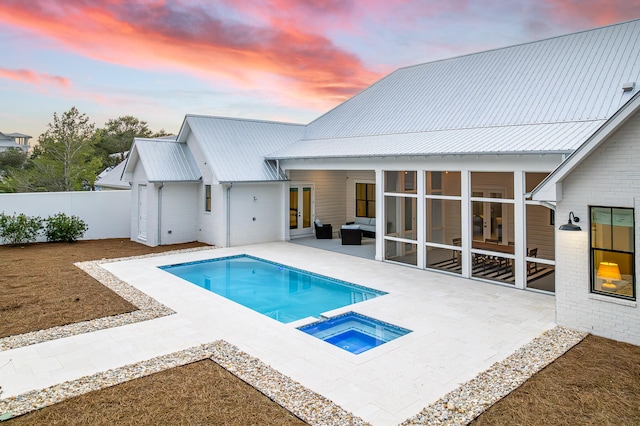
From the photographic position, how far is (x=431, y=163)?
1132 centimetres

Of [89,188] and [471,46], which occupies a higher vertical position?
[471,46]

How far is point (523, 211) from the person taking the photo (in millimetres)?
9625

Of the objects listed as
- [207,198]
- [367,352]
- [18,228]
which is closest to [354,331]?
[367,352]

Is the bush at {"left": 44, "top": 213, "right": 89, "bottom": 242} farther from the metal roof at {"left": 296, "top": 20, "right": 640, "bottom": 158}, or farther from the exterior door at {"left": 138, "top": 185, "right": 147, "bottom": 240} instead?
the metal roof at {"left": 296, "top": 20, "right": 640, "bottom": 158}

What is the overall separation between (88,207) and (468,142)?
50.6 feet

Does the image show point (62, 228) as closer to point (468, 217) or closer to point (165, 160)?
point (165, 160)

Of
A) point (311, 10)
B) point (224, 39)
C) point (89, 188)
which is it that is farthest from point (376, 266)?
point (89, 188)

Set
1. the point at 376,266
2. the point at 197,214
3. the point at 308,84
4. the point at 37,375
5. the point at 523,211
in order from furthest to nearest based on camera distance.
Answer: the point at 308,84
the point at 197,214
the point at 376,266
the point at 523,211
the point at 37,375

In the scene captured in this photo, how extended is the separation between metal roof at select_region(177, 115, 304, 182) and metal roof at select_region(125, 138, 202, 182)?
0.76 m

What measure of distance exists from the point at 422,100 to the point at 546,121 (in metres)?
5.38

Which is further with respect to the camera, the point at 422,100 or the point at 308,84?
the point at 308,84

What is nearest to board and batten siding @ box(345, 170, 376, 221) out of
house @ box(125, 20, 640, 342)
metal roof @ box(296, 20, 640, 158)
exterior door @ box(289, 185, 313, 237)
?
house @ box(125, 20, 640, 342)

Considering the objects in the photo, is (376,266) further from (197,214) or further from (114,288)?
(197,214)

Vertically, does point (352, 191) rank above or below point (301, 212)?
above
